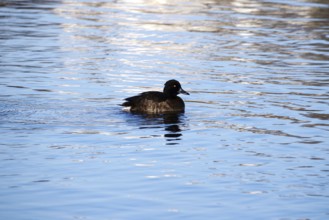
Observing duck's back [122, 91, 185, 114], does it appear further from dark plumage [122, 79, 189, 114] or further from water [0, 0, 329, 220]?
water [0, 0, 329, 220]

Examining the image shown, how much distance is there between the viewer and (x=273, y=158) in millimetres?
14500

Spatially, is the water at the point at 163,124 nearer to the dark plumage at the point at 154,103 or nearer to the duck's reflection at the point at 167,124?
the duck's reflection at the point at 167,124

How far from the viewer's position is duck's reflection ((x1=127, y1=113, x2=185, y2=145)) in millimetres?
16203

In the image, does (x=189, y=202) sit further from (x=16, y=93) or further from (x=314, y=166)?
(x=16, y=93)

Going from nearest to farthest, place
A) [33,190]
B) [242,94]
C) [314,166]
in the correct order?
[33,190] → [314,166] → [242,94]

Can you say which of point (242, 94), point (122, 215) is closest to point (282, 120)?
point (242, 94)

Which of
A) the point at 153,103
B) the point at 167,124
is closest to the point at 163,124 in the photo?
the point at 167,124

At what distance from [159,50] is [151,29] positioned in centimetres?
561

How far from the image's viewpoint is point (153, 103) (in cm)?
1903

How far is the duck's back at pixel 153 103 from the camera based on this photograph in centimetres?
1872

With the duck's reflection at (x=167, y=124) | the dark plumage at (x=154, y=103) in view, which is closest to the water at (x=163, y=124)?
the duck's reflection at (x=167, y=124)

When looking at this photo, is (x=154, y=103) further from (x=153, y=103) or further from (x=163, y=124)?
(x=163, y=124)

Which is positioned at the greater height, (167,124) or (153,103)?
(153,103)

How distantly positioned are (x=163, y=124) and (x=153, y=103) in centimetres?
128
